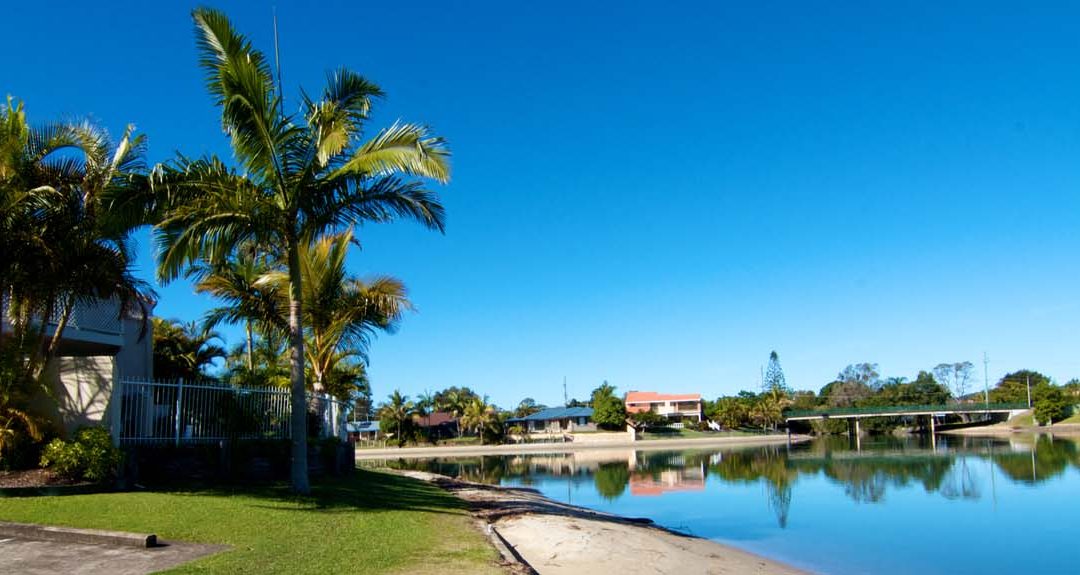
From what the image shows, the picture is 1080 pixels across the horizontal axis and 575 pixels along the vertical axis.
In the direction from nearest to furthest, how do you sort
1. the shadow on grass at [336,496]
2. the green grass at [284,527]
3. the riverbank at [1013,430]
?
the green grass at [284,527]
the shadow on grass at [336,496]
the riverbank at [1013,430]

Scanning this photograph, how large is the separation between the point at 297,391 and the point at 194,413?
10.7 feet

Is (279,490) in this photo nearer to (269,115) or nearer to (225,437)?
(225,437)

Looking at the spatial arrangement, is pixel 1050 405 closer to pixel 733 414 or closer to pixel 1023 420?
pixel 1023 420

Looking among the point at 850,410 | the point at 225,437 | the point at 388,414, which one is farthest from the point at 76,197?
the point at 850,410

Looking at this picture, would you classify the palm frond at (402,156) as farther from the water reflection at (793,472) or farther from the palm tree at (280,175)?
the water reflection at (793,472)

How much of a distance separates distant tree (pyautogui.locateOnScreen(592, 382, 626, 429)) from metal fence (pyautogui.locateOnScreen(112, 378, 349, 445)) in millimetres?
64547

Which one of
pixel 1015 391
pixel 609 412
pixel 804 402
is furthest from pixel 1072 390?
pixel 609 412

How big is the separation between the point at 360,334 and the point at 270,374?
487 cm

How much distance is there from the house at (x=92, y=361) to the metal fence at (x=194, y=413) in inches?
14.8

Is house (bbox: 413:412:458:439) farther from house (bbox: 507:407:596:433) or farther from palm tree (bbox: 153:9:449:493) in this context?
palm tree (bbox: 153:9:449:493)

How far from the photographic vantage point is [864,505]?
24562 mm

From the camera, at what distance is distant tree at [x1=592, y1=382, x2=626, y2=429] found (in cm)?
8119

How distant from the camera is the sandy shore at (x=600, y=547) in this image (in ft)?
37.4

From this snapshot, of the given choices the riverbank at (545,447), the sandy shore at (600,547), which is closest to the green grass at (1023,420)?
the riverbank at (545,447)
